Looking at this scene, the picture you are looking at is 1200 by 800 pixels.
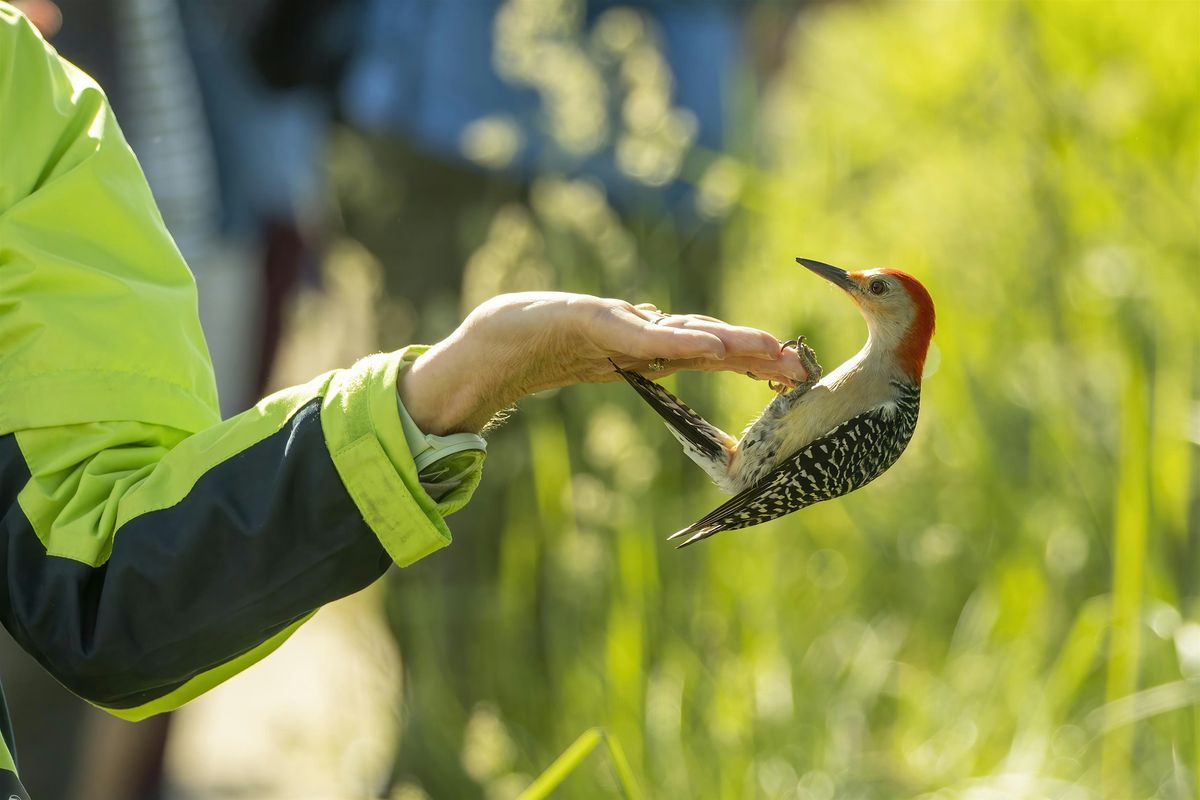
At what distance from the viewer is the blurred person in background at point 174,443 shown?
3.08 feet

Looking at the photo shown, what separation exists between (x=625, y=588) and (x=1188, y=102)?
1.72m

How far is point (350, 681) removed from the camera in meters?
2.85

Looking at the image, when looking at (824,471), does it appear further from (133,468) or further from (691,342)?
(133,468)

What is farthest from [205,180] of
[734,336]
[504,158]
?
[734,336]

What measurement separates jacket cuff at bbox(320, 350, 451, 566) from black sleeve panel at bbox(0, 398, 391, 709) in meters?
0.01

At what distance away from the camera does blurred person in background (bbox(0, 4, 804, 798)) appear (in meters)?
0.94

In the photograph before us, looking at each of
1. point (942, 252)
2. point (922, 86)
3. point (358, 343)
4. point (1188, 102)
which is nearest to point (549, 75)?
point (358, 343)

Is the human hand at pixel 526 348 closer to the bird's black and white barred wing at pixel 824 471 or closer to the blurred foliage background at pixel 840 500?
the bird's black and white barred wing at pixel 824 471

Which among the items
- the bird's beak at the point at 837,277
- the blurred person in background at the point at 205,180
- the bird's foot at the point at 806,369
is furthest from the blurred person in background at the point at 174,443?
the blurred person in background at the point at 205,180

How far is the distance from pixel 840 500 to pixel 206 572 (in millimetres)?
1719

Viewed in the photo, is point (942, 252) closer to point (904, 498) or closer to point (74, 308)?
point (904, 498)

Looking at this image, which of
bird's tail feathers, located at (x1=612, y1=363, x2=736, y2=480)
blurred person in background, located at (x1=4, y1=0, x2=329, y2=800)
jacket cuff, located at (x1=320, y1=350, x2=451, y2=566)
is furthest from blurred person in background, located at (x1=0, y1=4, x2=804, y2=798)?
blurred person in background, located at (x1=4, y1=0, x2=329, y2=800)

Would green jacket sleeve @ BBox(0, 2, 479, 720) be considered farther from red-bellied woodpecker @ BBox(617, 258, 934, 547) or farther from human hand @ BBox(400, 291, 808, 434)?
red-bellied woodpecker @ BBox(617, 258, 934, 547)

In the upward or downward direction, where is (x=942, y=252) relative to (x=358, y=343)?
upward
